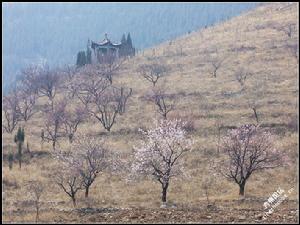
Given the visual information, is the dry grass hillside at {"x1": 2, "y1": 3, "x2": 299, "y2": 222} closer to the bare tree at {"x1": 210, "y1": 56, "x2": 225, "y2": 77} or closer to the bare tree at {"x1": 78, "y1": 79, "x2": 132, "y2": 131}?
the bare tree at {"x1": 210, "y1": 56, "x2": 225, "y2": 77}

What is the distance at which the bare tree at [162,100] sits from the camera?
75.2 meters

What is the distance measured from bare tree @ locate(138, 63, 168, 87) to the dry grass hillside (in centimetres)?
136

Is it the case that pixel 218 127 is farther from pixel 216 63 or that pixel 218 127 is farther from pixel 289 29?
pixel 289 29

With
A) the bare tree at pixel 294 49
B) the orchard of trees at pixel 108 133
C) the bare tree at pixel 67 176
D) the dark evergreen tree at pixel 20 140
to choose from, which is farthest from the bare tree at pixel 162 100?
the bare tree at pixel 294 49

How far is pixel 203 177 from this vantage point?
5303cm

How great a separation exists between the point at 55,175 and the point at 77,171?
3.98 metres

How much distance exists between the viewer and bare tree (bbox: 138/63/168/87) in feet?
319

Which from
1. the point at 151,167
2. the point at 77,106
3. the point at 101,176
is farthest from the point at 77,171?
the point at 77,106

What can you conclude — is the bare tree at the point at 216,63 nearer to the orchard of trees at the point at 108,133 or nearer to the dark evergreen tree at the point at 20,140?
the orchard of trees at the point at 108,133

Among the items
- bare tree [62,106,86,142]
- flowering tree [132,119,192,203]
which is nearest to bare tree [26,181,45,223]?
flowering tree [132,119,192,203]

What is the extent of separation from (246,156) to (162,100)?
30.5 meters

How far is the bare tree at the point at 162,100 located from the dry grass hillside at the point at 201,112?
114 centimetres

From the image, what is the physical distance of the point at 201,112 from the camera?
7562cm

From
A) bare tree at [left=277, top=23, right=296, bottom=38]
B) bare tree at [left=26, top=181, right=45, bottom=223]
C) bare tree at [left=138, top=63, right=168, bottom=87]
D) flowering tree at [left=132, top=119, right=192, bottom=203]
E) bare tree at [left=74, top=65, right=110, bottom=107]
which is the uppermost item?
bare tree at [left=277, top=23, right=296, bottom=38]
